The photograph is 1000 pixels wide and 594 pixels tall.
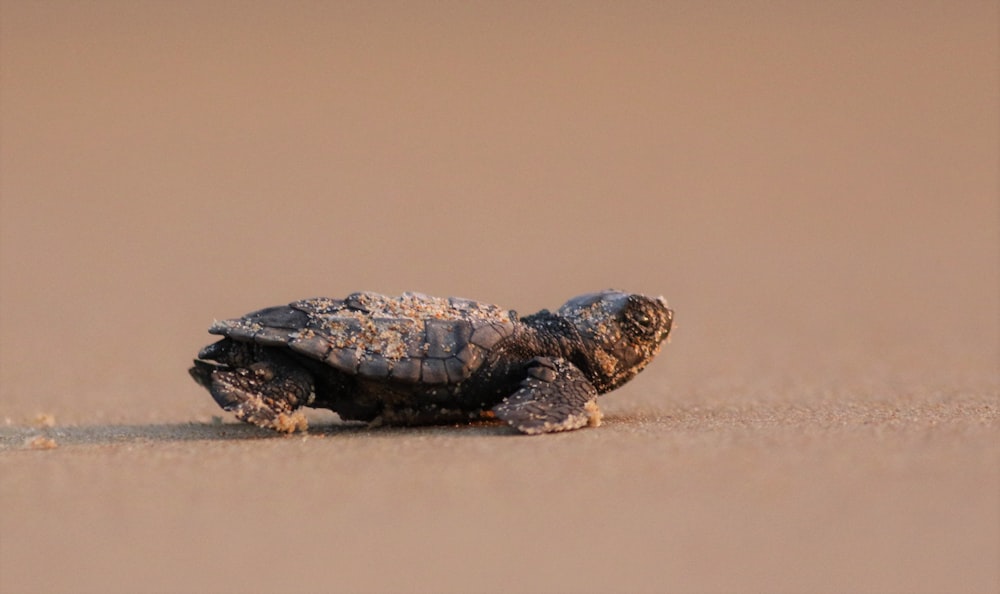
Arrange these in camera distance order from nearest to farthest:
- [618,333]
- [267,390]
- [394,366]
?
1. [394,366]
2. [267,390]
3. [618,333]

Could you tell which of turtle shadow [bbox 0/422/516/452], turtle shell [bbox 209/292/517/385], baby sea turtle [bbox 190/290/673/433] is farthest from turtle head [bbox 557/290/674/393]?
turtle shadow [bbox 0/422/516/452]

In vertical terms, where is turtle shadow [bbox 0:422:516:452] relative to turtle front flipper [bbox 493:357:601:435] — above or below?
below

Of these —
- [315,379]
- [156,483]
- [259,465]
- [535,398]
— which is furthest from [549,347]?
[156,483]

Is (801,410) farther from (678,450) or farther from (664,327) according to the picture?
(678,450)

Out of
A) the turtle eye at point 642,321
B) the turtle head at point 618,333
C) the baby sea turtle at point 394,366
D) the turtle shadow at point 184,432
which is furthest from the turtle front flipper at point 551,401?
the turtle eye at point 642,321

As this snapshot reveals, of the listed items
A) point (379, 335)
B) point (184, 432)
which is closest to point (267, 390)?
point (379, 335)

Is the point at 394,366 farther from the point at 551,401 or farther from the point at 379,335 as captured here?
the point at 551,401

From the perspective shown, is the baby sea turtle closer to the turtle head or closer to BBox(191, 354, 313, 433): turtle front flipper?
BBox(191, 354, 313, 433): turtle front flipper
